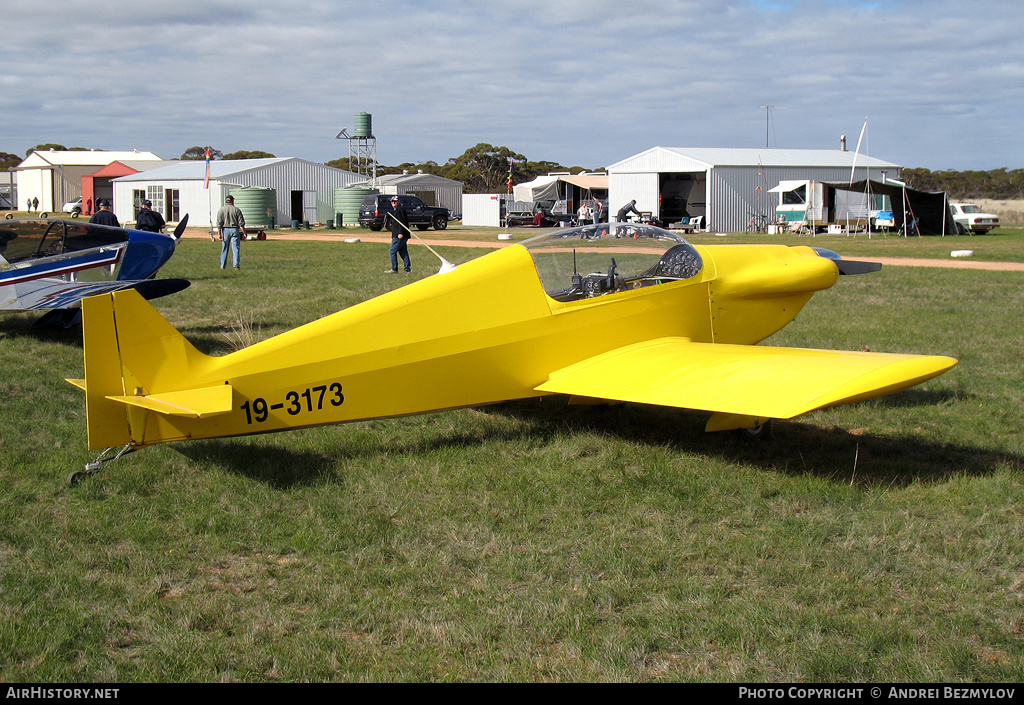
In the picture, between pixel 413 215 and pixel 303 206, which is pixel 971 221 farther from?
pixel 303 206

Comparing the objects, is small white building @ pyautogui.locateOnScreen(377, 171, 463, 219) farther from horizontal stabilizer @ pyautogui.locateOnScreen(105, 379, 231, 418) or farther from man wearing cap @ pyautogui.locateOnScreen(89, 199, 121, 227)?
horizontal stabilizer @ pyautogui.locateOnScreen(105, 379, 231, 418)

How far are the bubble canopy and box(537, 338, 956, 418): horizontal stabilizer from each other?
0.55 metres

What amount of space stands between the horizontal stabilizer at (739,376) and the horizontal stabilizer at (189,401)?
7.73 ft

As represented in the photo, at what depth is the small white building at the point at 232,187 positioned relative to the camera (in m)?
49.0

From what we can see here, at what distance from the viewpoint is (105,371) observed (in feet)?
16.4

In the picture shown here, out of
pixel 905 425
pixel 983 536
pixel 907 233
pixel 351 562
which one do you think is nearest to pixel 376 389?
pixel 351 562

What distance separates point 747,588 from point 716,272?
3.65 meters

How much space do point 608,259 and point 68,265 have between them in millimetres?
7537

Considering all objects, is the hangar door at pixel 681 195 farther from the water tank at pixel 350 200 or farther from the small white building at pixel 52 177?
the small white building at pixel 52 177

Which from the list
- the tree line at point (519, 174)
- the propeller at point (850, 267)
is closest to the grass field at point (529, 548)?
the propeller at point (850, 267)

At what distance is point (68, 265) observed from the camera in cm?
1080

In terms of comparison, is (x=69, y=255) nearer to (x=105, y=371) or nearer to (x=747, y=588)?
(x=105, y=371)

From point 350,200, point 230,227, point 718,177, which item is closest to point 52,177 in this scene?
point 350,200

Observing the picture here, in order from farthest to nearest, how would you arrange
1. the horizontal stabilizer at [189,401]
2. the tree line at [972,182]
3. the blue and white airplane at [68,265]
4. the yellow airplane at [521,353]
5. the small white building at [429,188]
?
1. the tree line at [972,182]
2. the small white building at [429,188]
3. the blue and white airplane at [68,265]
4. the yellow airplane at [521,353]
5. the horizontal stabilizer at [189,401]
